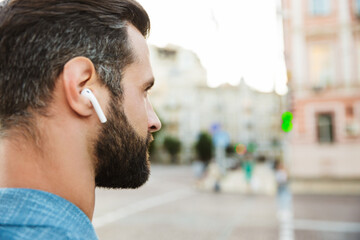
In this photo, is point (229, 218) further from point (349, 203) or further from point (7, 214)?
point (7, 214)

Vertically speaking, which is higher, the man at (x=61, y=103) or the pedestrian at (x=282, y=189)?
the man at (x=61, y=103)

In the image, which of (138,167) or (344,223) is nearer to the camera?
(138,167)

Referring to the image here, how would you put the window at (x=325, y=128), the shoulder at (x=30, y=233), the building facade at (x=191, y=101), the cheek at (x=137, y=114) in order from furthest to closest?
the building facade at (x=191, y=101)
the window at (x=325, y=128)
the cheek at (x=137, y=114)
the shoulder at (x=30, y=233)

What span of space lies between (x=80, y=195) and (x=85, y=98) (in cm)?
23

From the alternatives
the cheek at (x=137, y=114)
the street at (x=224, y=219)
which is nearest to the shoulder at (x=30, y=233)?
the cheek at (x=137, y=114)

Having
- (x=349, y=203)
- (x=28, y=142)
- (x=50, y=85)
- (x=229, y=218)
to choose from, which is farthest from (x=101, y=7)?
(x=349, y=203)

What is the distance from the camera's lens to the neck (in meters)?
0.84

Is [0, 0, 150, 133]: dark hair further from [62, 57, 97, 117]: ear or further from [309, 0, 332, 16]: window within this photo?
[309, 0, 332, 16]: window

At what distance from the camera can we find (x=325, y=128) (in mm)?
16750

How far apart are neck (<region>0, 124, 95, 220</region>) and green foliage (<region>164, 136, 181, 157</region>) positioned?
184 feet

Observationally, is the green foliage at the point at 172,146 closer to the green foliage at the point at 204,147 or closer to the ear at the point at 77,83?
the green foliage at the point at 204,147

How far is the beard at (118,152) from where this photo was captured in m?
0.92

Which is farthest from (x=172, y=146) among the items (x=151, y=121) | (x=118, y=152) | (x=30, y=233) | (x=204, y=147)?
(x=30, y=233)

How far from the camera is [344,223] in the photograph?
9.41 m
